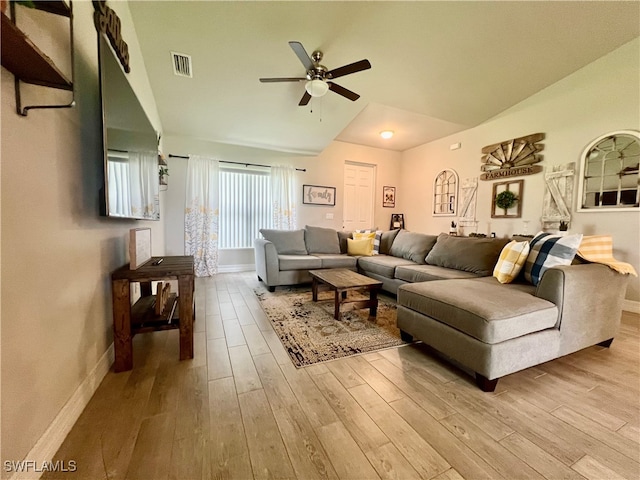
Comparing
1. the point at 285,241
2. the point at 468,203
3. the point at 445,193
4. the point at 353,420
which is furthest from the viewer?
the point at 445,193

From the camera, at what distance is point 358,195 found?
572 centimetres

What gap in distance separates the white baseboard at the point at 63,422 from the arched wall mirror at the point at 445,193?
207 inches

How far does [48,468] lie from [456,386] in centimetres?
191

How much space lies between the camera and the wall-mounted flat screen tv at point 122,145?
1.30m

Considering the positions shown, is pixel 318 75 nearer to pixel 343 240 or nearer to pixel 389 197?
pixel 343 240

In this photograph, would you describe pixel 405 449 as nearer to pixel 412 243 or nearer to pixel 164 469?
pixel 164 469

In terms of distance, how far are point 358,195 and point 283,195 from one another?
184 cm

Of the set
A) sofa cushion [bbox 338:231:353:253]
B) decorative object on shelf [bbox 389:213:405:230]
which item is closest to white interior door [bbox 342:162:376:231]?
decorative object on shelf [bbox 389:213:405:230]

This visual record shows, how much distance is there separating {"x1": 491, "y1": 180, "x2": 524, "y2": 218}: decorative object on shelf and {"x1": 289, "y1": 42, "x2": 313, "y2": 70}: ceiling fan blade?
3.51 metres

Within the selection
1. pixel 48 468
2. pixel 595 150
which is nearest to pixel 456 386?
pixel 48 468

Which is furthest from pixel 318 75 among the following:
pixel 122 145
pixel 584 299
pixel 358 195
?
pixel 358 195

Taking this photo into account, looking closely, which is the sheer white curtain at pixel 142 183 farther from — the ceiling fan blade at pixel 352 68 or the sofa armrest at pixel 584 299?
the sofa armrest at pixel 584 299

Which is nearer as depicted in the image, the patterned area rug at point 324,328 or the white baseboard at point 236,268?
the patterned area rug at point 324,328

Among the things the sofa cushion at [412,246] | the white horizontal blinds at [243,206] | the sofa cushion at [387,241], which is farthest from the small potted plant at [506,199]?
the white horizontal blinds at [243,206]
